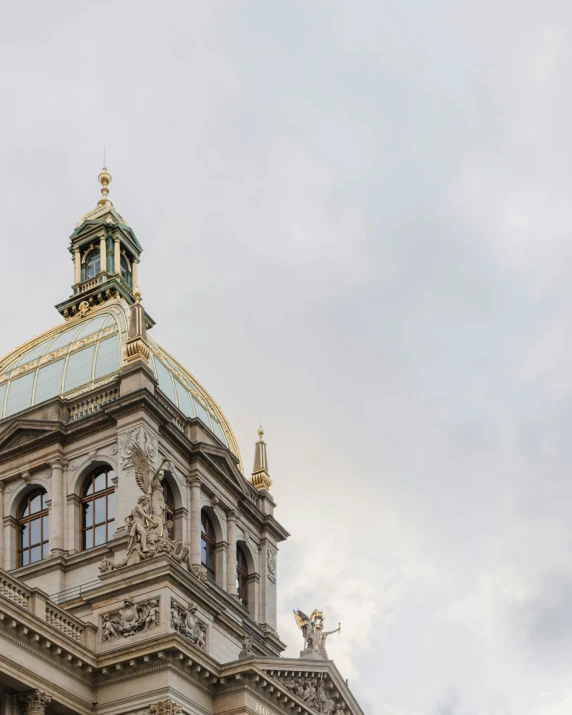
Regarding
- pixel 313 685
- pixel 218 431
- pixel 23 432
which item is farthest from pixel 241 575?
pixel 23 432

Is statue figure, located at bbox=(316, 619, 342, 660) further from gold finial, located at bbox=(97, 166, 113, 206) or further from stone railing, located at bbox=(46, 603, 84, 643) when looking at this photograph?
gold finial, located at bbox=(97, 166, 113, 206)

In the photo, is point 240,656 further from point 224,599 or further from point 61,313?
point 61,313

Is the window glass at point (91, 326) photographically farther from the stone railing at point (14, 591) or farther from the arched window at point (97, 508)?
the stone railing at point (14, 591)

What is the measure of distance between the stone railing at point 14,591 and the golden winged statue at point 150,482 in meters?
6.77

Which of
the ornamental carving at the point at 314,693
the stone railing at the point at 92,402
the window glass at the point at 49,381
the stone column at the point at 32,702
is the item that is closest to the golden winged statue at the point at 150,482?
the stone railing at the point at 92,402

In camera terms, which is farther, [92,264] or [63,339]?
[92,264]

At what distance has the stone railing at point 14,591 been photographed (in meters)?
40.5

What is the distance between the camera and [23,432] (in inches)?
2245

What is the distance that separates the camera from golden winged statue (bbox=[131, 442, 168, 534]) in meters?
47.9

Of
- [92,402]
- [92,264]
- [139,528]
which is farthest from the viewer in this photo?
[92,264]

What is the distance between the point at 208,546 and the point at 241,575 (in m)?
3.41

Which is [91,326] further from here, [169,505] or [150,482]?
[150,482]

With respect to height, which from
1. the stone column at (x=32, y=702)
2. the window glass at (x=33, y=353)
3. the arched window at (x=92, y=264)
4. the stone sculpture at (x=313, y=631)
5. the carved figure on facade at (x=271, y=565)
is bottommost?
the stone column at (x=32, y=702)

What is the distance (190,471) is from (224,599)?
5993mm
